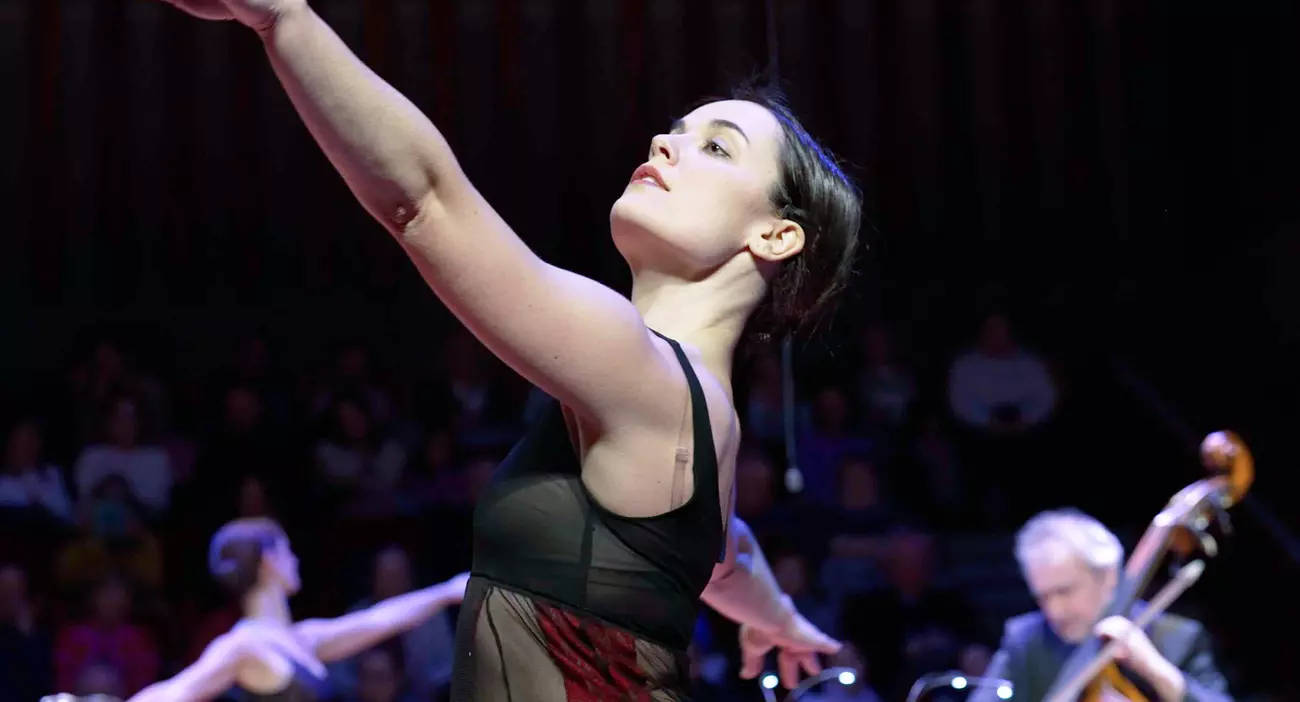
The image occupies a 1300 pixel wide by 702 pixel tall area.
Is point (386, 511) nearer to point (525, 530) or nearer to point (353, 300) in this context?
point (353, 300)

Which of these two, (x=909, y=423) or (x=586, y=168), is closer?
(x=909, y=423)

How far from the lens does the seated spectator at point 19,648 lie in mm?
4684

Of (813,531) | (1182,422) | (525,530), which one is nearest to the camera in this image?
(525,530)

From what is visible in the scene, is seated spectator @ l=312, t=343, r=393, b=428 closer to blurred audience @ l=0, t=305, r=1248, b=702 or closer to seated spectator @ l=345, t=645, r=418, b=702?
blurred audience @ l=0, t=305, r=1248, b=702

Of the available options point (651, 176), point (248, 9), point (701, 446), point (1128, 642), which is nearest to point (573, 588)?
point (701, 446)

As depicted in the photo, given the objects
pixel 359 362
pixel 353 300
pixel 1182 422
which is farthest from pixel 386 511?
pixel 1182 422

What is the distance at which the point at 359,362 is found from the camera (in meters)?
6.11

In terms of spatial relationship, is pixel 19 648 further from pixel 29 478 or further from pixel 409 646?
pixel 409 646

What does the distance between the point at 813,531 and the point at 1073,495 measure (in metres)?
1.23

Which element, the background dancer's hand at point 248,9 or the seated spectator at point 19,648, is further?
the seated spectator at point 19,648

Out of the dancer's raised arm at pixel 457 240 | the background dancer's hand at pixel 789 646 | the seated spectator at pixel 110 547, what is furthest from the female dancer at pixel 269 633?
the dancer's raised arm at pixel 457 240

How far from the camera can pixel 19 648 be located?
4.73 m

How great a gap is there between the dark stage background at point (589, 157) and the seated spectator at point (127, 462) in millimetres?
1213

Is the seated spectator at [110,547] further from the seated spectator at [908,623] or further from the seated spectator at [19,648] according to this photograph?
the seated spectator at [908,623]
